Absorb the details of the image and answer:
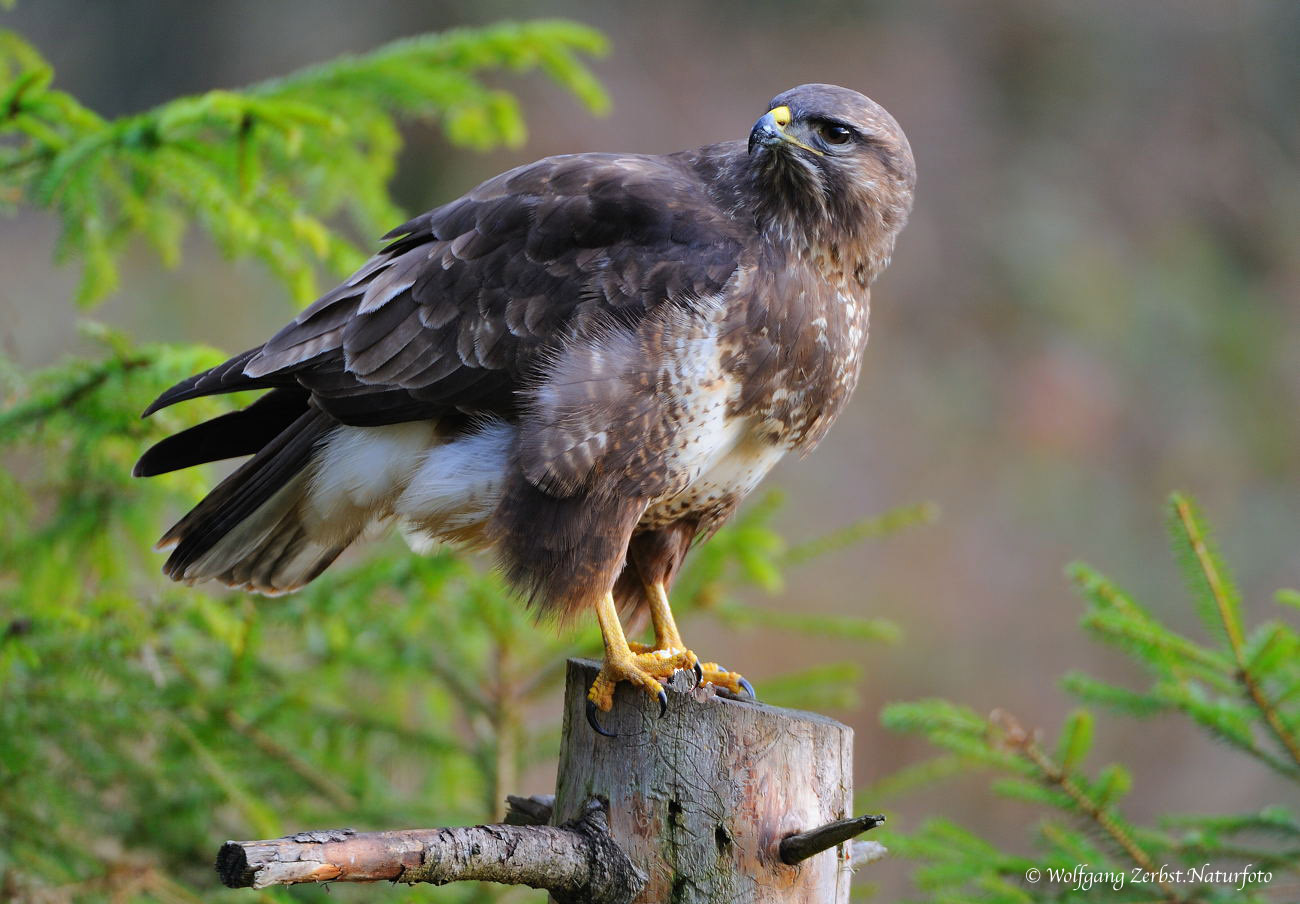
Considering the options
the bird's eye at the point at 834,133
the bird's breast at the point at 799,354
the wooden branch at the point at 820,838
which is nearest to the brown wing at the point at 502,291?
the bird's breast at the point at 799,354

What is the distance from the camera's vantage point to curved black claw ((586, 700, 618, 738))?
259 centimetres

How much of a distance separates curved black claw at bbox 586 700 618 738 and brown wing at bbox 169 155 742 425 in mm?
748

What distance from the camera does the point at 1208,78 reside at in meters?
11.3

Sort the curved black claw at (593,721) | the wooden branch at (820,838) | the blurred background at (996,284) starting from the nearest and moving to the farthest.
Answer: the wooden branch at (820,838), the curved black claw at (593,721), the blurred background at (996,284)

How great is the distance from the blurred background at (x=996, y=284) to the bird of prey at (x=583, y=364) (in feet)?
19.0

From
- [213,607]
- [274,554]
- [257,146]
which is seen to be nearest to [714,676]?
[274,554]

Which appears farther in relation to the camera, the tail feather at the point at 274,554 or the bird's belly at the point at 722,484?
the tail feather at the point at 274,554

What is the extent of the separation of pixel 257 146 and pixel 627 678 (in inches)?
68.5

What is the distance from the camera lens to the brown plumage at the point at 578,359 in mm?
2863

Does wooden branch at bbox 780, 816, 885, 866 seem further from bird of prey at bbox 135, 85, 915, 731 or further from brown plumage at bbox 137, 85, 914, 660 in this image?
brown plumage at bbox 137, 85, 914, 660

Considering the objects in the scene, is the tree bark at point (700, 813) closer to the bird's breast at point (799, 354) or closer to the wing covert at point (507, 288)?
the bird's breast at point (799, 354)

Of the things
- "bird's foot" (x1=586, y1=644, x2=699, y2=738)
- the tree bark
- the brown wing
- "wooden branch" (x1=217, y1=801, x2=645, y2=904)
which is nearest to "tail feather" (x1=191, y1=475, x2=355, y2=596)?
the brown wing

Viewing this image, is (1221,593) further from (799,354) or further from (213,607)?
(213,607)

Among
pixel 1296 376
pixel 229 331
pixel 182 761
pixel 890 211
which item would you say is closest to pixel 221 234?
pixel 182 761
